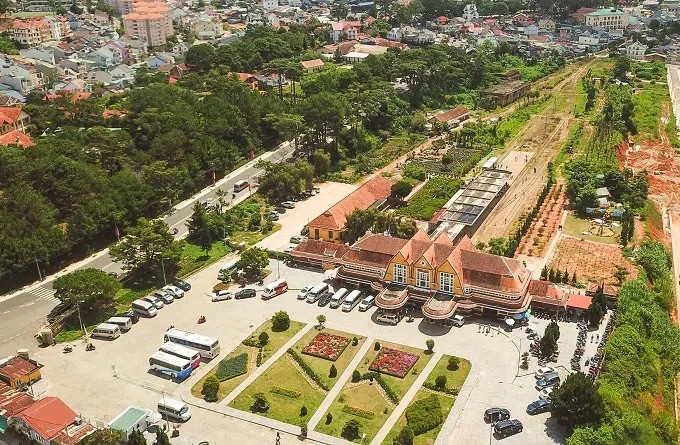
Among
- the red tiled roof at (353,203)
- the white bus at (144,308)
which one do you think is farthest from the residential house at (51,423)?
the red tiled roof at (353,203)

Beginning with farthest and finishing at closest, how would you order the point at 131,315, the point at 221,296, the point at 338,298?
the point at 221,296 → the point at 338,298 → the point at 131,315

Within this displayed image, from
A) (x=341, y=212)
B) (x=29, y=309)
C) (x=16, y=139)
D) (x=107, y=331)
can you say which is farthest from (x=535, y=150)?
(x=29, y=309)

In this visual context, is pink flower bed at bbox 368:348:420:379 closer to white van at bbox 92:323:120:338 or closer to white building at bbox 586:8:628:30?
white van at bbox 92:323:120:338

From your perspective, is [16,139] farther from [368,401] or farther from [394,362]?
[368,401]

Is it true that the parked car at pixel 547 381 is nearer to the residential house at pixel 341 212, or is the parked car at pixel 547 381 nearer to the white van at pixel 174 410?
the white van at pixel 174 410

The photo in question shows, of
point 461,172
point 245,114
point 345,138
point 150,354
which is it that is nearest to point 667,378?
point 150,354

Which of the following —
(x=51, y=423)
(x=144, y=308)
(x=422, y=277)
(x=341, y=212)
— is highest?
A: (x=341, y=212)
